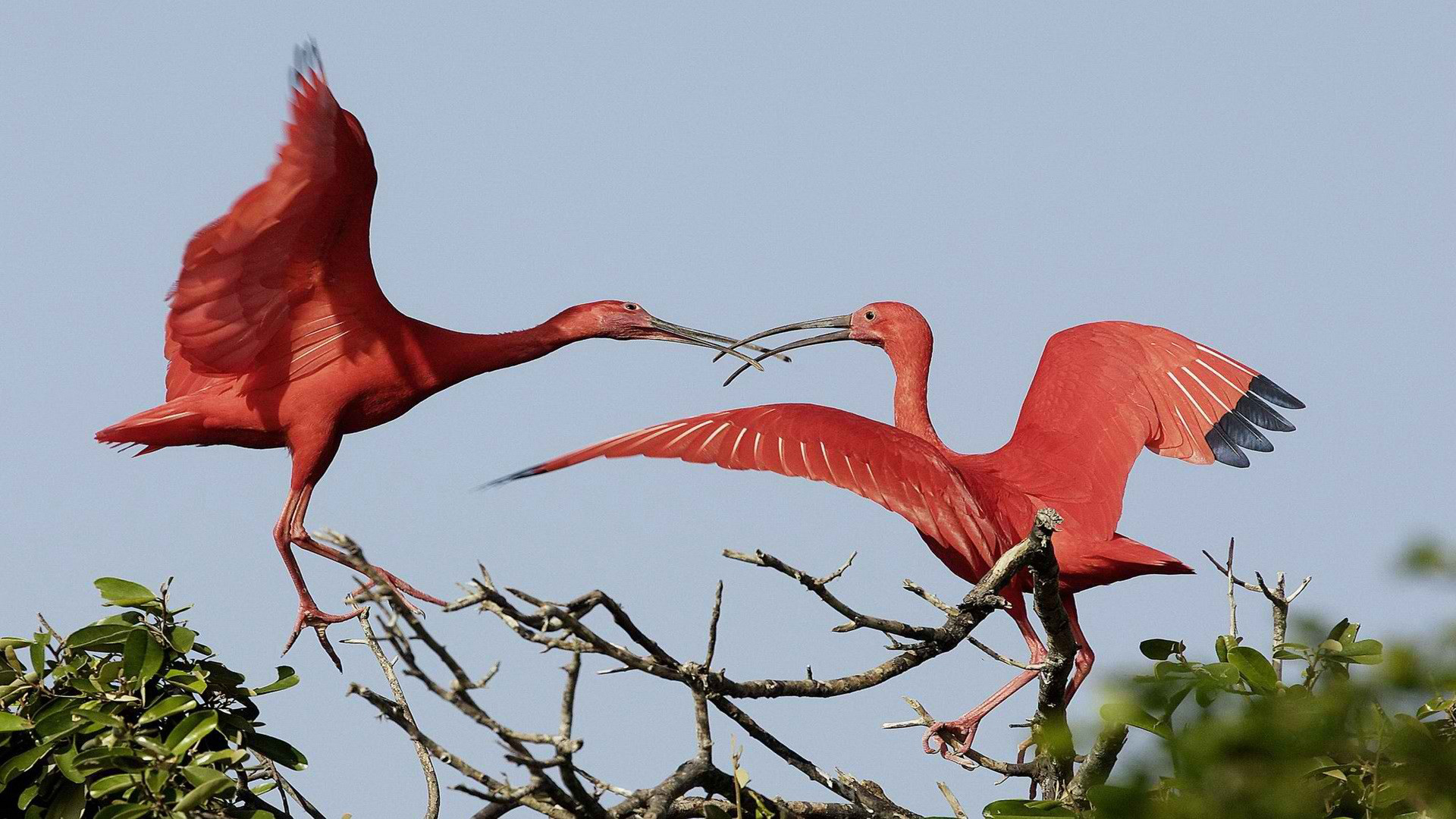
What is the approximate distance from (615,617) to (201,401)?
3562mm

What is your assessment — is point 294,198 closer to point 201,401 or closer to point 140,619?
point 201,401

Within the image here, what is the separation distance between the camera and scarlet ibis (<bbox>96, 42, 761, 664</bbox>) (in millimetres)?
5418

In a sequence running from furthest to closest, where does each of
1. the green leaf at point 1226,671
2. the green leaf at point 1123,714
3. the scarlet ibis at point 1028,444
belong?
the scarlet ibis at point 1028,444 < the green leaf at point 1226,671 < the green leaf at point 1123,714

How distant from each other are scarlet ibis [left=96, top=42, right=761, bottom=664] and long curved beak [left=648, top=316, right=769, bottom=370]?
0.19 meters

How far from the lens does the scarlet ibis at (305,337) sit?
5.42 meters

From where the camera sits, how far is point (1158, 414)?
580 cm

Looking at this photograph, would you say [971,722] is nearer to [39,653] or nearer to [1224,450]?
[1224,450]

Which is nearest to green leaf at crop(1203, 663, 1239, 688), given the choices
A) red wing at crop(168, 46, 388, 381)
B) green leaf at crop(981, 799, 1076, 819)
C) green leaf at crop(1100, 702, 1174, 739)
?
green leaf at crop(981, 799, 1076, 819)

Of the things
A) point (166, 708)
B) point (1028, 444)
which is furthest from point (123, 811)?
point (1028, 444)

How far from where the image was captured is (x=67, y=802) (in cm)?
392

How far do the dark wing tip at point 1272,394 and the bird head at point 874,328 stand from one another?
126 cm

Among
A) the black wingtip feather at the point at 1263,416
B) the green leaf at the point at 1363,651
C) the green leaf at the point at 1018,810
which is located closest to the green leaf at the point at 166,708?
the green leaf at the point at 1018,810

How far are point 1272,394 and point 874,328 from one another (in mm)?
1571

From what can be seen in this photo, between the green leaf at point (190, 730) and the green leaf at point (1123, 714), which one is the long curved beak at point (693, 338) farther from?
the green leaf at point (1123, 714)
